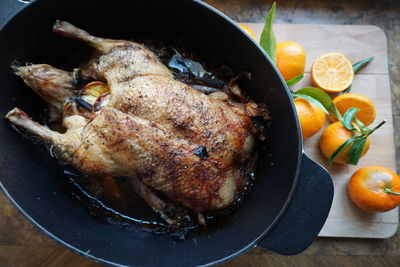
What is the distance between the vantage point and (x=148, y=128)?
1.33 metres

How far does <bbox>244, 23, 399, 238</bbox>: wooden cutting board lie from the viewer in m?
1.73

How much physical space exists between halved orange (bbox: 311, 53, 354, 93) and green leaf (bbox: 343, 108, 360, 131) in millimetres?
144

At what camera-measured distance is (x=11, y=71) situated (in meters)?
1.53

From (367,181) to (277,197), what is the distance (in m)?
0.48

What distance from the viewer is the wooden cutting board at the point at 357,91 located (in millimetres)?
1734

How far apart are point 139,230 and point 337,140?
94 centimetres

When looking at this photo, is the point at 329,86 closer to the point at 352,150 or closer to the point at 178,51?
the point at 352,150

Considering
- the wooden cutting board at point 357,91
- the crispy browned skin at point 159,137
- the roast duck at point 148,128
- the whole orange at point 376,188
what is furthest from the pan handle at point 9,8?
the whole orange at point 376,188

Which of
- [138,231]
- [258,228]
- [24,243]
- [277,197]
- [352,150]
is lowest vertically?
[24,243]

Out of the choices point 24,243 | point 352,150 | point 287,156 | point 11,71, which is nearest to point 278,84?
point 287,156

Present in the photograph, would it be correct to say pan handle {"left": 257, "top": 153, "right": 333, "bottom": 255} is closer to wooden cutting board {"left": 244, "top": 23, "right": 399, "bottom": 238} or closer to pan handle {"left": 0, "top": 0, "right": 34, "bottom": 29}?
wooden cutting board {"left": 244, "top": 23, "right": 399, "bottom": 238}

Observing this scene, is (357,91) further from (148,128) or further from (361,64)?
(148,128)

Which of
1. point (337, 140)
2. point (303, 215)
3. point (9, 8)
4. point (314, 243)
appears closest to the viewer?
point (303, 215)

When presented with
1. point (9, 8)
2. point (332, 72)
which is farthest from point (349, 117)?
point (9, 8)
